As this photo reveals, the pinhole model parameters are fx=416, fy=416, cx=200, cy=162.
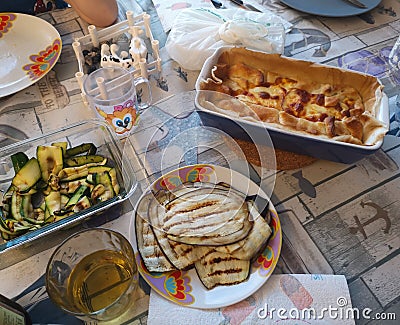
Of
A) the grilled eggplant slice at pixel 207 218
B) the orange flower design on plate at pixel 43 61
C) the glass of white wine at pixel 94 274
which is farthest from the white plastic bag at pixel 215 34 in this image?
the glass of white wine at pixel 94 274

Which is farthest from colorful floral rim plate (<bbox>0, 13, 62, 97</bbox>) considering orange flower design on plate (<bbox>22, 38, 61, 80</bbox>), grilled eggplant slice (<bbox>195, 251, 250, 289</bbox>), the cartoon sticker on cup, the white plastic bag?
grilled eggplant slice (<bbox>195, 251, 250, 289</bbox>)

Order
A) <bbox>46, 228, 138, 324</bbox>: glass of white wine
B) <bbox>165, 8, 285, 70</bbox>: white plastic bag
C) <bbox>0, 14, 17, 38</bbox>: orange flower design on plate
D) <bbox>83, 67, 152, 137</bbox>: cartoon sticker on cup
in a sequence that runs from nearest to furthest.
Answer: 1. <bbox>46, 228, 138, 324</bbox>: glass of white wine
2. <bbox>83, 67, 152, 137</bbox>: cartoon sticker on cup
3. <bbox>165, 8, 285, 70</bbox>: white plastic bag
4. <bbox>0, 14, 17, 38</bbox>: orange flower design on plate

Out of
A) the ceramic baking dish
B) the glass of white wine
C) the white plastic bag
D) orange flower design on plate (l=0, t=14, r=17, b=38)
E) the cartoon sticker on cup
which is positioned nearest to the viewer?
the glass of white wine

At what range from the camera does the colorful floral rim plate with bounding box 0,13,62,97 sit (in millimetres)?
924

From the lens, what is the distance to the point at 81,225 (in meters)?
0.70

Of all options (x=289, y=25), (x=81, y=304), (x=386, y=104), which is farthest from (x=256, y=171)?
(x=289, y=25)

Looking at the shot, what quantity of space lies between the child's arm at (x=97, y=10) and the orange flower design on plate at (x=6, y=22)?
144 millimetres

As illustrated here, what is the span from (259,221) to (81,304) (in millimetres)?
288

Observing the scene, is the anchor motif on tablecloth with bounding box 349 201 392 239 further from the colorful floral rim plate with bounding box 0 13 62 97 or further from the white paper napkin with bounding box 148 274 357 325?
the colorful floral rim plate with bounding box 0 13 62 97

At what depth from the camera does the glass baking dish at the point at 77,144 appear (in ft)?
2.08

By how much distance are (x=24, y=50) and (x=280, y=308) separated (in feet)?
2.65

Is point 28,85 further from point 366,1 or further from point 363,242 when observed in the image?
point 366,1

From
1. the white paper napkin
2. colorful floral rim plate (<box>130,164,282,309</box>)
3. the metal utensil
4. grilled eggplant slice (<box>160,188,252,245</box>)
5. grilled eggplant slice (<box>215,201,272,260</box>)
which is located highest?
the metal utensil

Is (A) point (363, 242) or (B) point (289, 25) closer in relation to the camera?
(A) point (363, 242)
